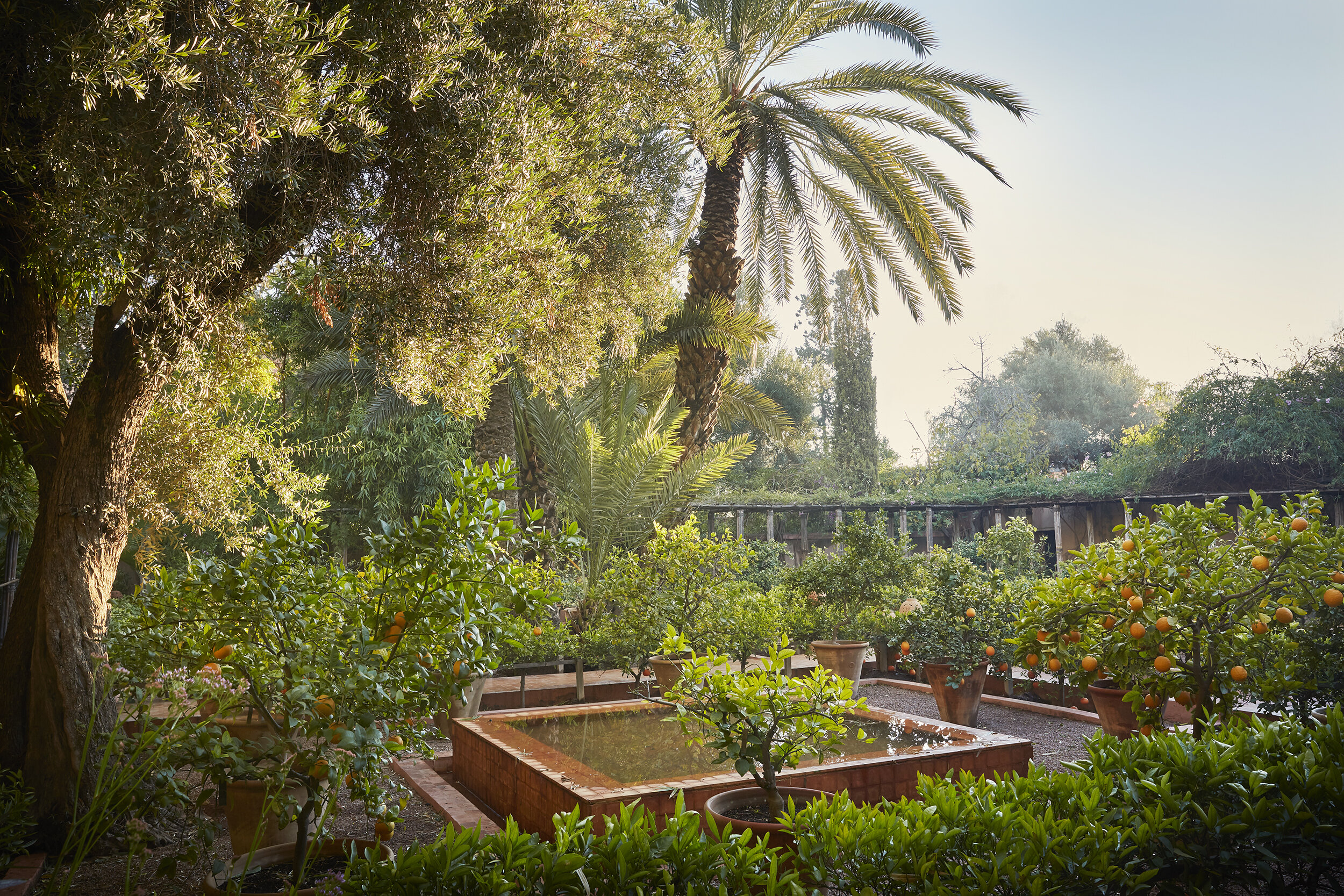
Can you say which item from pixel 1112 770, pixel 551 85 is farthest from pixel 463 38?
pixel 1112 770

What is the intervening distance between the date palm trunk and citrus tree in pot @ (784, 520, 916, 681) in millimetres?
3038

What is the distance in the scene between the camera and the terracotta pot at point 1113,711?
18.6ft

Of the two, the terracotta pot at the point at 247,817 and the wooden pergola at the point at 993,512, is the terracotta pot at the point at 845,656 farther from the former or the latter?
the wooden pergola at the point at 993,512

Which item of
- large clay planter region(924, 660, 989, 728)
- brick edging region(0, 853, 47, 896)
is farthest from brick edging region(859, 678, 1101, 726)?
brick edging region(0, 853, 47, 896)

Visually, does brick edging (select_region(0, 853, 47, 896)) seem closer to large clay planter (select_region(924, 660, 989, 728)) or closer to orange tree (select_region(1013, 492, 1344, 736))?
orange tree (select_region(1013, 492, 1344, 736))

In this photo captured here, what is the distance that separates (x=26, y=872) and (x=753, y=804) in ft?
11.2

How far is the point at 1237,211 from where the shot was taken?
22.5m

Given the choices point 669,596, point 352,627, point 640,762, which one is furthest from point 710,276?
point 352,627

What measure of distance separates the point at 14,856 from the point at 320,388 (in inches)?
444

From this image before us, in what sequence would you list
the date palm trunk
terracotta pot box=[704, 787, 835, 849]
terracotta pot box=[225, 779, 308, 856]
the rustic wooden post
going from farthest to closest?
the rustic wooden post, the date palm trunk, terracotta pot box=[225, 779, 308, 856], terracotta pot box=[704, 787, 835, 849]

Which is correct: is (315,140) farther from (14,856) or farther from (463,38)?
(14,856)

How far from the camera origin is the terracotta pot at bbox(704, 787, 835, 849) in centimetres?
328

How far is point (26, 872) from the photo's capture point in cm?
384

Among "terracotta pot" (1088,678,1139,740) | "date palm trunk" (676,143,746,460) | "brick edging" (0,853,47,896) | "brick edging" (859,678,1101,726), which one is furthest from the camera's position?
"date palm trunk" (676,143,746,460)
